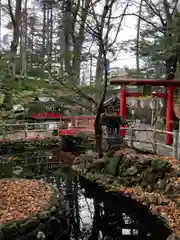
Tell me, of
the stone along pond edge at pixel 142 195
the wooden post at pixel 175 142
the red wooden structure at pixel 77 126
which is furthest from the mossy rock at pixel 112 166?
the red wooden structure at pixel 77 126

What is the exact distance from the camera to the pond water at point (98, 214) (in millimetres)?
6320

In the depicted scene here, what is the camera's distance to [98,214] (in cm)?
736

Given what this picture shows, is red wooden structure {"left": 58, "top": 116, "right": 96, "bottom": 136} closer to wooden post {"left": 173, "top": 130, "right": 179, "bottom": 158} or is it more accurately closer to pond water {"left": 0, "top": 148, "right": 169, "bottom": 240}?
pond water {"left": 0, "top": 148, "right": 169, "bottom": 240}

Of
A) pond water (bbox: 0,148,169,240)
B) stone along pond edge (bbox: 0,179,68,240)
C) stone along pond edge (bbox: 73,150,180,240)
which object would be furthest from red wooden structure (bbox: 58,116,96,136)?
stone along pond edge (bbox: 0,179,68,240)

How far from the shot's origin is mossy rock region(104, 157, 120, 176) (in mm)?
9484

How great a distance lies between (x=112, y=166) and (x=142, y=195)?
1777 millimetres

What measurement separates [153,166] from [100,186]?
193 centimetres

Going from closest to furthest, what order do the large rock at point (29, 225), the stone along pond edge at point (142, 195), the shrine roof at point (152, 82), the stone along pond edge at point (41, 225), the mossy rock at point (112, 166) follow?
the stone along pond edge at point (41, 225) → the large rock at point (29, 225) → the stone along pond edge at point (142, 195) → the mossy rock at point (112, 166) → the shrine roof at point (152, 82)

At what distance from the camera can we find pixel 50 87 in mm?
9055

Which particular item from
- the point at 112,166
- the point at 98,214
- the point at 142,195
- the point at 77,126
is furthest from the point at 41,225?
the point at 77,126

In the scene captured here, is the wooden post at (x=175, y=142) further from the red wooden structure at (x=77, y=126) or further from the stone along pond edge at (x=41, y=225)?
the red wooden structure at (x=77, y=126)

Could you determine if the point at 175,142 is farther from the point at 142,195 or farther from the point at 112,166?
the point at 112,166

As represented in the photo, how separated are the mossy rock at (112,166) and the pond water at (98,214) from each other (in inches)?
27.6

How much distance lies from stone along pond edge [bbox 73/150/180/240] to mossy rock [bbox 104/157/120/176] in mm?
122
